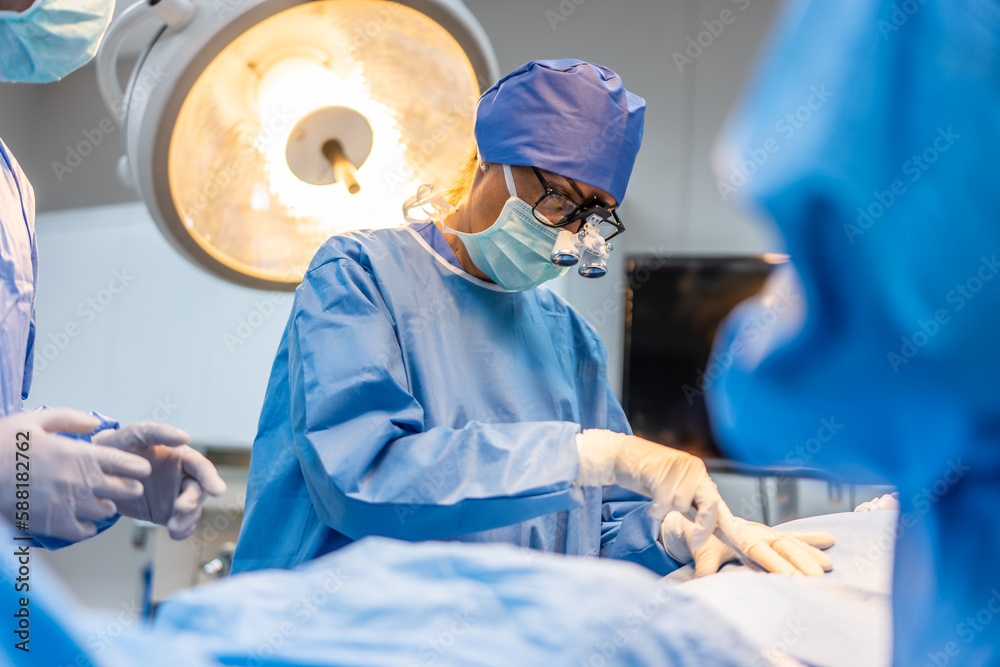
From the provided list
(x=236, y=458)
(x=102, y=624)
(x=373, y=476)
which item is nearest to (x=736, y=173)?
(x=102, y=624)

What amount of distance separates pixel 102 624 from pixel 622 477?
0.70 meters

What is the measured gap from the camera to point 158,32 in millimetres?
1160

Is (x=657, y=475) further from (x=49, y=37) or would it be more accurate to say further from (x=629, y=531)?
(x=49, y=37)

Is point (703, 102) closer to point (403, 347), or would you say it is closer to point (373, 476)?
point (403, 347)

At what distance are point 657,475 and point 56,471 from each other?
2.34 feet

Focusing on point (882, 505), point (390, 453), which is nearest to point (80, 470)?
point (390, 453)

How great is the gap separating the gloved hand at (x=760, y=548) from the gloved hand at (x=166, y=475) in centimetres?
62

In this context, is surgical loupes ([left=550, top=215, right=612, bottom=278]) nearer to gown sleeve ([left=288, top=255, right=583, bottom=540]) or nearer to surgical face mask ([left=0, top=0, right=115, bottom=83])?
gown sleeve ([left=288, top=255, right=583, bottom=540])

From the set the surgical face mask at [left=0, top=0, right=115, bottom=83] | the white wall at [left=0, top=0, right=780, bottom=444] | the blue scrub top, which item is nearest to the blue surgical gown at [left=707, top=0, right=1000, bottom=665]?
the blue scrub top

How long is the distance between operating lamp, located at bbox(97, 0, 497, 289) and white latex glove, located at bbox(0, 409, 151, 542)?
1.54ft

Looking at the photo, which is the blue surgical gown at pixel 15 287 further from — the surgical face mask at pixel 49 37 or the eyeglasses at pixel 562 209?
the eyeglasses at pixel 562 209

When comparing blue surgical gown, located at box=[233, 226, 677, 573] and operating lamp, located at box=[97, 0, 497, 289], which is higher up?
operating lamp, located at box=[97, 0, 497, 289]

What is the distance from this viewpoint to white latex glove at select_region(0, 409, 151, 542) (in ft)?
2.70

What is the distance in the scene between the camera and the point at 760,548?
1099mm
